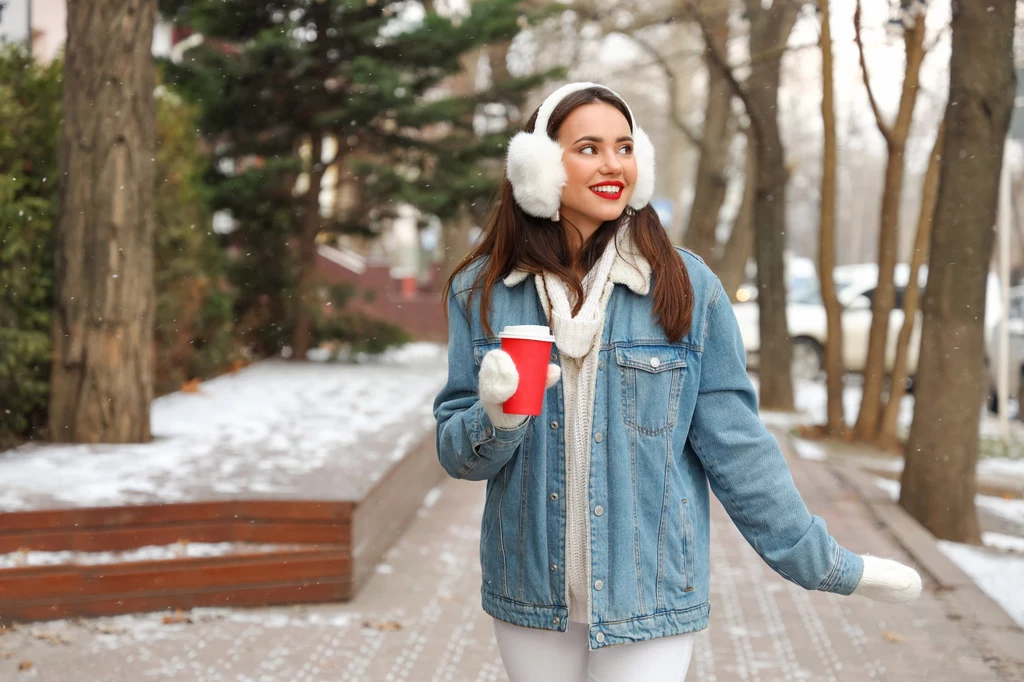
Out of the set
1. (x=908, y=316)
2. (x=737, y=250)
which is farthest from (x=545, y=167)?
(x=737, y=250)

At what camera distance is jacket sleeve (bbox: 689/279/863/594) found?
97.2 inches

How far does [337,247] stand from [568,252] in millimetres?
13237

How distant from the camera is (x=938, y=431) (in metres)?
7.58

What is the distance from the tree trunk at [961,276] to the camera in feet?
23.7

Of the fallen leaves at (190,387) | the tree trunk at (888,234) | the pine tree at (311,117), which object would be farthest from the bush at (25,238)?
the tree trunk at (888,234)

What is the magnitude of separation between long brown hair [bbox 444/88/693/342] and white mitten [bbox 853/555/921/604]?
62 centimetres

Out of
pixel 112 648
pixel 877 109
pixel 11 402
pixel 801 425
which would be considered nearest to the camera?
pixel 112 648

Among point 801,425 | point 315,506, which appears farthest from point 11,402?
point 801,425

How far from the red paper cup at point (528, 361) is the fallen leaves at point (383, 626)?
324cm

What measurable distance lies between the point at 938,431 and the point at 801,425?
4.75 meters

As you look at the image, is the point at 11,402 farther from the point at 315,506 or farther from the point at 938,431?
the point at 938,431

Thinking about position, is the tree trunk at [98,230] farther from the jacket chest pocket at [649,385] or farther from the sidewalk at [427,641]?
the jacket chest pocket at [649,385]

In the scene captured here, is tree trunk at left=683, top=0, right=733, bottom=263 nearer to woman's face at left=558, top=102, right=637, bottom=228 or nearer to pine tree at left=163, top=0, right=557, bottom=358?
pine tree at left=163, top=0, right=557, bottom=358

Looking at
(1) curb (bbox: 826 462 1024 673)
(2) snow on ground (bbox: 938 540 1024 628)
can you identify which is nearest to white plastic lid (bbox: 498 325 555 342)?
(1) curb (bbox: 826 462 1024 673)
